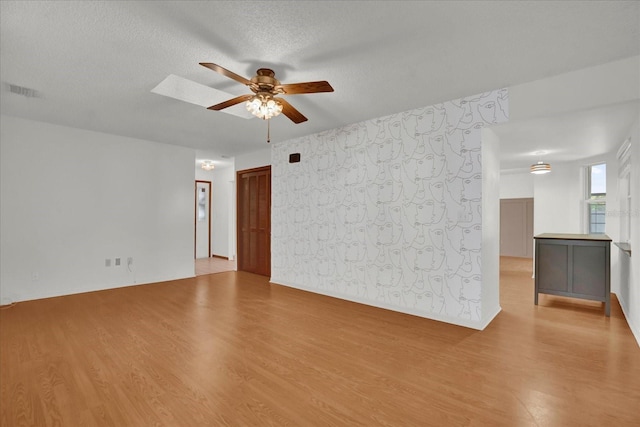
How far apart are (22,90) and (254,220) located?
155 inches

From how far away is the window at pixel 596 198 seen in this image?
5645 millimetres

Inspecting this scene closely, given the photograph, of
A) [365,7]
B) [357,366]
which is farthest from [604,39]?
[357,366]

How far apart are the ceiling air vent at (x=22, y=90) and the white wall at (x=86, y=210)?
131cm

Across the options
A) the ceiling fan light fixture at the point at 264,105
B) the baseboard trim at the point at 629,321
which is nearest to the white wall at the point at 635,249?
the baseboard trim at the point at 629,321

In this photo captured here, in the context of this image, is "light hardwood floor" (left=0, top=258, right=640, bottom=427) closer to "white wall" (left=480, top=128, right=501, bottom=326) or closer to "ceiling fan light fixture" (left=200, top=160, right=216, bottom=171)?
"white wall" (left=480, top=128, right=501, bottom=326)

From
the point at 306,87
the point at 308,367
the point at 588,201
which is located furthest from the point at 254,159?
the point at 588,201

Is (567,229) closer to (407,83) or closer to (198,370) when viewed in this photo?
(407,83)

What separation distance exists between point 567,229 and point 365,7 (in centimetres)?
623

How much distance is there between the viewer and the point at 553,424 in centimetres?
185

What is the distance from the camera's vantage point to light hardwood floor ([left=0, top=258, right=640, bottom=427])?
194cm

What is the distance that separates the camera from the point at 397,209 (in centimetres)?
402

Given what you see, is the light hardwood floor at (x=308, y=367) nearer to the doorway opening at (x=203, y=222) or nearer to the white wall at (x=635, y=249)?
the white wall at (x=635, y=249)

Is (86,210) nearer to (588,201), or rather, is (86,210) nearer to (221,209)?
(221,209)

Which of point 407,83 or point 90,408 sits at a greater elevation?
point 407,83
